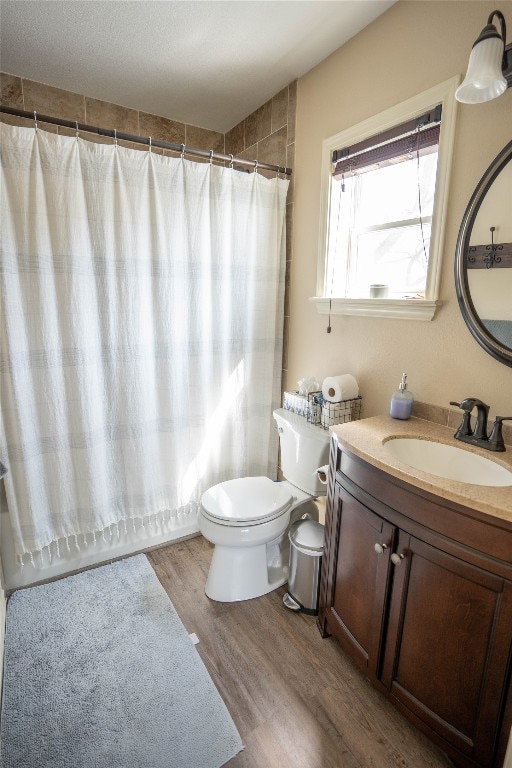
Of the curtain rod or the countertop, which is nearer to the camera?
the countertop

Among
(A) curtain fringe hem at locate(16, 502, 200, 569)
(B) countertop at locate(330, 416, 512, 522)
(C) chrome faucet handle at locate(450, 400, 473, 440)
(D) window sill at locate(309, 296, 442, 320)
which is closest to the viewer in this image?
(B) countertop at locate(330, 416, 512, 522)

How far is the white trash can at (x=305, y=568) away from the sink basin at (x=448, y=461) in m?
0.62

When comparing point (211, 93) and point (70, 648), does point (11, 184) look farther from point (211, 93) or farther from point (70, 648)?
point (70, 648)

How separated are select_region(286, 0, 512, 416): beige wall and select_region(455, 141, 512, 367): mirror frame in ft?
0.13

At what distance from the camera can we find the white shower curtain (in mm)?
1671

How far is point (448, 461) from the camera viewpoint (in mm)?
1369

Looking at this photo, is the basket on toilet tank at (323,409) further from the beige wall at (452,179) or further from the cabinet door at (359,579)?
the cabinet door at (359,579)

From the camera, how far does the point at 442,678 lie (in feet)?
3.67

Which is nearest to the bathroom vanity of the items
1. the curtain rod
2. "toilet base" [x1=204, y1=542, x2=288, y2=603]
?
"toilet base" [x1=204, y1=542, x2=288, y2=603]

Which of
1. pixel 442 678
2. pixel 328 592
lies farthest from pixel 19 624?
pixel 442 678

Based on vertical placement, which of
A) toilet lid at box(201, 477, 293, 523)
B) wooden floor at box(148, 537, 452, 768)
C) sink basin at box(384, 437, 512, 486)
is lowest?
wooden floor at box(148, 537, 452, 768)

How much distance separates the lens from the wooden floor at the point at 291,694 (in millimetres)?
1241

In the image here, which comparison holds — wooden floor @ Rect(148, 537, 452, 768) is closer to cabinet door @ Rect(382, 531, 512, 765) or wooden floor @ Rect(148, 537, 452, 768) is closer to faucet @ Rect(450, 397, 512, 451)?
cabinet door @ Rect(382, 531, 512, 765)

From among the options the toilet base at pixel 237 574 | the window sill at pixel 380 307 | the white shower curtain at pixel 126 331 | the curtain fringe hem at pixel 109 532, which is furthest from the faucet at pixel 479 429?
the curtain fringe hem at pixel 109 532
